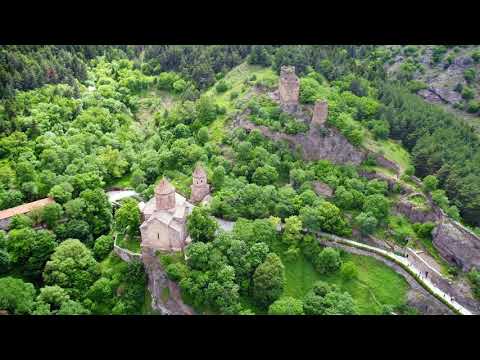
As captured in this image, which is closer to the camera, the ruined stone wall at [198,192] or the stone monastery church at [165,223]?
the stone monastery church at [165,223]

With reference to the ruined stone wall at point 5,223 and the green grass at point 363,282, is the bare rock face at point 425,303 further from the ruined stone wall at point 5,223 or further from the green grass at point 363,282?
the ruined stone wall at point 5,223

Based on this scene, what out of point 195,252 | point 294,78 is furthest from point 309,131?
point 195,252

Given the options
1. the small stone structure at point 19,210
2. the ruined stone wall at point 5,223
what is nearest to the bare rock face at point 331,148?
the small stone structure at point 19,210

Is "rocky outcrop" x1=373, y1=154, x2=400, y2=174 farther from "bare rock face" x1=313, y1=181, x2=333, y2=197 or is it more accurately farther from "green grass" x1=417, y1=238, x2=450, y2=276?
"green grass" x1=417, y1=238, x2=450, y2=276

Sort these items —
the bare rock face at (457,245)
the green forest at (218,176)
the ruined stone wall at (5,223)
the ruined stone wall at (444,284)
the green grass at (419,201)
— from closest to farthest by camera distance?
the green forest at (218,176) → the ruined stone wall at (444,284) → the ruined stone wall at (5,223) → the bare rock face at (457,245) → the green grass at (419,201)

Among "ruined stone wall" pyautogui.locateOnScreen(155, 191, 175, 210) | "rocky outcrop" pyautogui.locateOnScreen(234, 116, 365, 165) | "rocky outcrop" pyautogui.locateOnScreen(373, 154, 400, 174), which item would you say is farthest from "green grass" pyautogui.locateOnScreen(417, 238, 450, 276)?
"ruined stone wall" pyautogui.locateOnScreen(155, 191, 175, 210)

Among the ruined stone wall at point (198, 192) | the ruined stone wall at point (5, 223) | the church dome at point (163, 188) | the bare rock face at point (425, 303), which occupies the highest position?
the church dome at point (163, 188)

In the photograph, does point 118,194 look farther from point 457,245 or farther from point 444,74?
point 444,74

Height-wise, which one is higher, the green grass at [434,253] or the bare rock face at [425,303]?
the green grass at [434,253]
